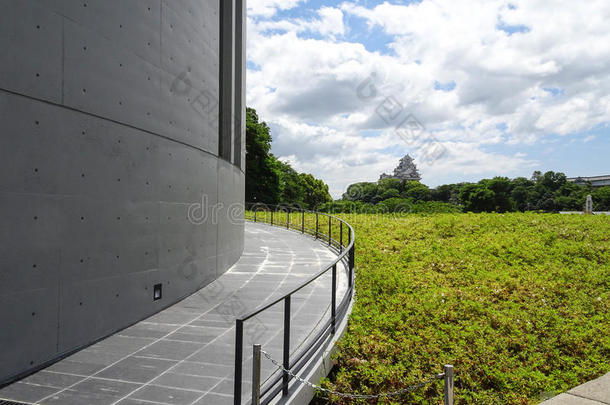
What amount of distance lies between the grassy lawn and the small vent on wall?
2981mm

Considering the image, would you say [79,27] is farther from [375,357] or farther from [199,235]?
[375,357]

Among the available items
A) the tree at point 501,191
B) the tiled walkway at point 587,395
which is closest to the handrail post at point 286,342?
the tiled walkway at point 587,395

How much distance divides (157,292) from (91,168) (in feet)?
7.36

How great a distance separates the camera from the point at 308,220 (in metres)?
16.0

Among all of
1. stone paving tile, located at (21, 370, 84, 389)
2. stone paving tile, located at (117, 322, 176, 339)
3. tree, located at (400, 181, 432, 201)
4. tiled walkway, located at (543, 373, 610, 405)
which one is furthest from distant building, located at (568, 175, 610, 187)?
Result: stone paving tile, located at (21, 370, 84, 389)

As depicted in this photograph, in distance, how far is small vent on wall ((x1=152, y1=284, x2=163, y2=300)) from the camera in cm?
572

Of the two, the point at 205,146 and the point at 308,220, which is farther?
the point at 308,220

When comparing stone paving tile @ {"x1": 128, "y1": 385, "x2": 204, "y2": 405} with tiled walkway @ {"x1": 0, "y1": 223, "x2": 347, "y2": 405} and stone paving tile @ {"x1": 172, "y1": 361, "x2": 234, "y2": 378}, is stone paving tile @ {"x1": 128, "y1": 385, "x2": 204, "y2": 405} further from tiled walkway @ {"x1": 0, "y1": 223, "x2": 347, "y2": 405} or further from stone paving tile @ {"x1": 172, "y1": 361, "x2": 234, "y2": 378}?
stone paving tile @ {"x1": 172, "y1": 361, "x2": 234, "y2": 378}

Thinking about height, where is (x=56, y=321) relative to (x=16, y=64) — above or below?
below

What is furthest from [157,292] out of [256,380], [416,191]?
[416,191]

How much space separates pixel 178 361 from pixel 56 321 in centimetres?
140

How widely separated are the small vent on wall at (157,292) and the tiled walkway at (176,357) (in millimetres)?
253

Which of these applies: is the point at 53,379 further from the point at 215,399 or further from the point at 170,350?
the point at 215,399

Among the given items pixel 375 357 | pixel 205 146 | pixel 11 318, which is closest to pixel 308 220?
pixel 205 146
